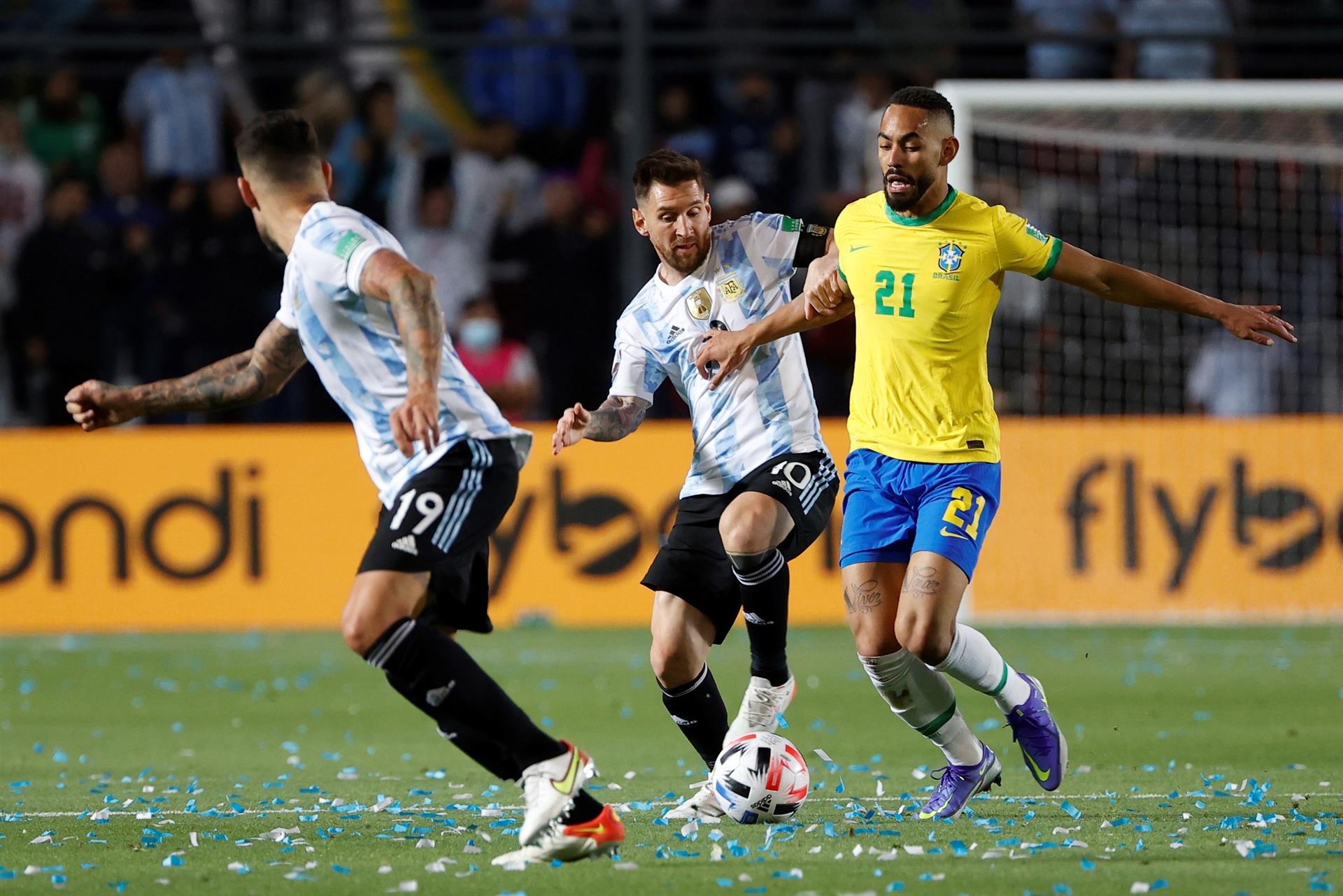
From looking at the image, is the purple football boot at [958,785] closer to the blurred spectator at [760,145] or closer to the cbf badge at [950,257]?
the cbf badge at [950,257]

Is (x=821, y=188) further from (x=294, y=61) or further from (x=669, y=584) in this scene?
(x=669, y=584)

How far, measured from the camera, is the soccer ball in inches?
232

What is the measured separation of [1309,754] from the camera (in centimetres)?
746

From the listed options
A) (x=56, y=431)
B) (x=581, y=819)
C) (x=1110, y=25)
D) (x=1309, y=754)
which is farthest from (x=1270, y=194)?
(x=581, y=819)

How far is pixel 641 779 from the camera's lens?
7086 millimetres

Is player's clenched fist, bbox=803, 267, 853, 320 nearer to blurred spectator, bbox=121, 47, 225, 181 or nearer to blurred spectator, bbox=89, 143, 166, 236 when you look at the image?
blurred spectator, bbox=89, 143, 166, 236

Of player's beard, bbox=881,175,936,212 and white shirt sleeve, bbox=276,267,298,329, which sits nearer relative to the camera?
white shirt sleeve, bbox=276,267,298,329

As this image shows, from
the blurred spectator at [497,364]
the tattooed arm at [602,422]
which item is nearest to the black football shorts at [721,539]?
the tattooed arm at [602,422]

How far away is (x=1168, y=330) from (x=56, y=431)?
335 inches

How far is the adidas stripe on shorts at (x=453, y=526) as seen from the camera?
16.5 ft

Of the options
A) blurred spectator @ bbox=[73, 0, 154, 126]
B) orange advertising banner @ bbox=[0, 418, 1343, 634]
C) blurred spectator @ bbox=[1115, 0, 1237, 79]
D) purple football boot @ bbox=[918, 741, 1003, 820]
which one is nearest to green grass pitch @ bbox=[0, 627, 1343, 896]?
purple football boot @ bbox=[918, 741, 1003, 820]

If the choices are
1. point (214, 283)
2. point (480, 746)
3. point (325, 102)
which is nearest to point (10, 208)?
point (214, 283)

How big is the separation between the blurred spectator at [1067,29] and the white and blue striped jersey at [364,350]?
1161cm

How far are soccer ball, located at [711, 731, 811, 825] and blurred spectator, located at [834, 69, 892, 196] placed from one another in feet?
32.7
